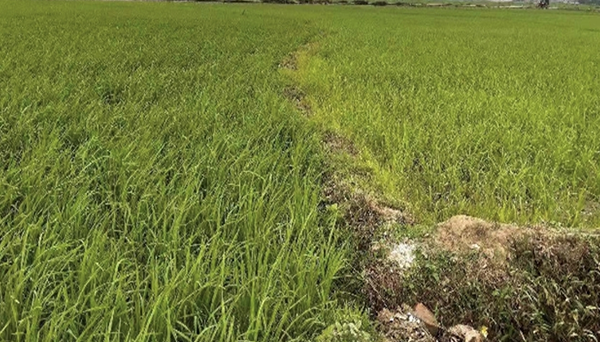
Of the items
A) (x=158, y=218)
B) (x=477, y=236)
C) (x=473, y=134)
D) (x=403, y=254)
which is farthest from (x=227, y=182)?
(x=473, y=134)

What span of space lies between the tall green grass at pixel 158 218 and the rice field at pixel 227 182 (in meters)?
0.01

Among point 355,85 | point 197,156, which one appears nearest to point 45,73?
point 197,156

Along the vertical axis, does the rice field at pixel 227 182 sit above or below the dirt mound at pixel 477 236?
above

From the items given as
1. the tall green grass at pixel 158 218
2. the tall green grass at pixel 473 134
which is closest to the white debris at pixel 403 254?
the tall green grass at pixel 158 218

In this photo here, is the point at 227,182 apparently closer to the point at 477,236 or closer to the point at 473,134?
the point at 477,236

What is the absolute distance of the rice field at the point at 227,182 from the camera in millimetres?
1677

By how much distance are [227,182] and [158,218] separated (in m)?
0.65

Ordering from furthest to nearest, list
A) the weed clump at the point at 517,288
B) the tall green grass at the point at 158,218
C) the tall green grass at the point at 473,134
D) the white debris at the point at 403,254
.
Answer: the tall green grass at the point at 473,134 < the white debris at the point at 403,254 < the weed clump at the point at 517,288 < the tall green grass at the point at 158,218

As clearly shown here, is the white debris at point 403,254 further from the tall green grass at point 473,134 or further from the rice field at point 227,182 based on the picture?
the tall green grass at point 473,134

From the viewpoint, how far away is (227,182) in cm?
280

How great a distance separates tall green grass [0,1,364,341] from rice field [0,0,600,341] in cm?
1

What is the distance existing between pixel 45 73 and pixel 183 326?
17.3 ft

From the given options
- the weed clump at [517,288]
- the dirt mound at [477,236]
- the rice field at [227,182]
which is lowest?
the weed clump at [517,288]

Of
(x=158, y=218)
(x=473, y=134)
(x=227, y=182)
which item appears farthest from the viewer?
(x=473, y=134)
